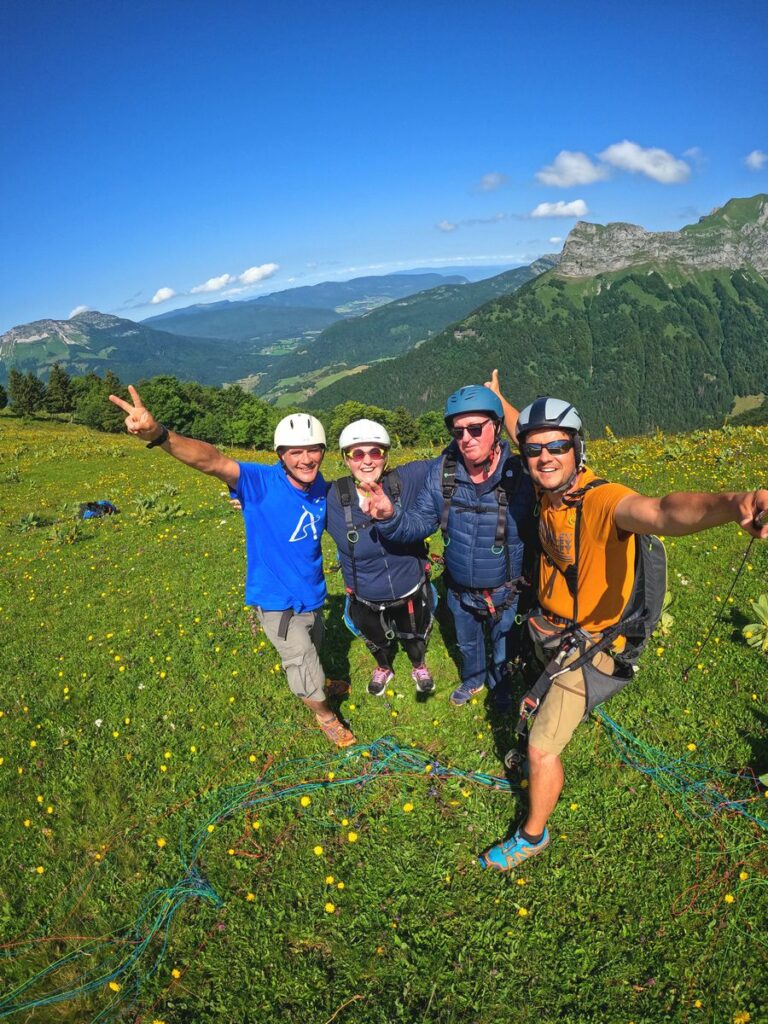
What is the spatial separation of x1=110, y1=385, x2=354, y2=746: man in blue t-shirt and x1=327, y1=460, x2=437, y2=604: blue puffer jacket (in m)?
0.29

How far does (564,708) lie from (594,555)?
1429mm

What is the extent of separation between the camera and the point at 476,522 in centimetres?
565

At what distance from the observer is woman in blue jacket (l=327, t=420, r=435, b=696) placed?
207 inches

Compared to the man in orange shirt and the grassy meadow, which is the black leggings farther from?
the man in orange shirt

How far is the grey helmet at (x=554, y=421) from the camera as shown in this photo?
4.27 m

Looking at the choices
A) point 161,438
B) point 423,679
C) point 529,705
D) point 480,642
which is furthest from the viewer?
point 423,679

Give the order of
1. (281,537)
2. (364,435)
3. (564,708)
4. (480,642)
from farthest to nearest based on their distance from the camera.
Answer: (480,642) → (281,537) → (364,435) → (564,708)

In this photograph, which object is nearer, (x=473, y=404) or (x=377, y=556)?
(x=473, y=404)

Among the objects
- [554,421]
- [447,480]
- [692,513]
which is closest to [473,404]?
[447,480]

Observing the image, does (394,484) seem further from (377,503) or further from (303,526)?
(303,526)

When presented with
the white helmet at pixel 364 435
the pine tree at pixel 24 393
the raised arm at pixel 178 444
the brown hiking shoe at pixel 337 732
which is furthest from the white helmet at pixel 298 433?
the pine tree at pixel 24 393

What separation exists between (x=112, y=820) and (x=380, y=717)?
3.67 metres

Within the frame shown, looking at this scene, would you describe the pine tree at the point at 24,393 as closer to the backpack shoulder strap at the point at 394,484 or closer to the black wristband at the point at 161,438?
the black wristband at the point at 161,438

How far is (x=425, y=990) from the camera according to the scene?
14.4ft
